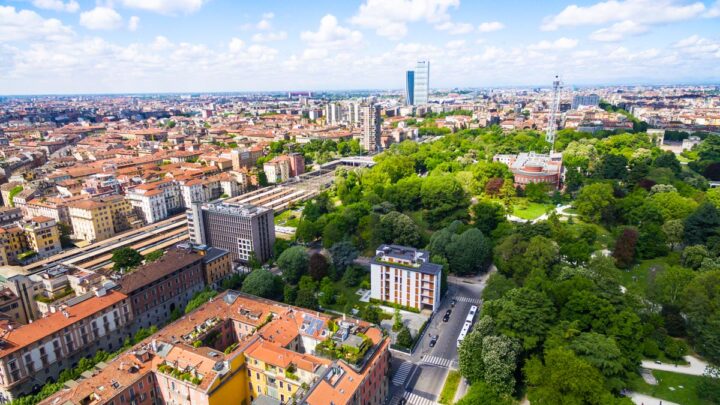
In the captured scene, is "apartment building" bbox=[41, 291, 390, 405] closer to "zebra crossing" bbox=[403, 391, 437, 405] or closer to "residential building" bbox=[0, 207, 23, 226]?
"zebra crossing" bbox=[403, 391, 437, 405]

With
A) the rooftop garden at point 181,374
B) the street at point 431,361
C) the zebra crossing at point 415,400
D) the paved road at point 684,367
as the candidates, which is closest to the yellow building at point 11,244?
the rooftop garden at point 181,374

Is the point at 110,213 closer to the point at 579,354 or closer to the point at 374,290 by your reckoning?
the point at 374,290

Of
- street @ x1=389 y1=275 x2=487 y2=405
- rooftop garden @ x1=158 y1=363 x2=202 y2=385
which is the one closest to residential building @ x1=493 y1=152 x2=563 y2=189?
street @ x1=389 y1=275 x2=487 y2=405

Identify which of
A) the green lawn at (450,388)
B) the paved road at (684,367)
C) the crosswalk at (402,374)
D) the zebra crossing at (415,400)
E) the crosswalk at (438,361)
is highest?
the paved road at (684,367)

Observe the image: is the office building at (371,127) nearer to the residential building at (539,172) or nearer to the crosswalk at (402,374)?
the residential building at (539,172)

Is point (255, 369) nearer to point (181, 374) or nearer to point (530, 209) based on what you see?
point (181, 374)

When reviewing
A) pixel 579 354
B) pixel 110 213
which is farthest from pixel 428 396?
pixel 110 213

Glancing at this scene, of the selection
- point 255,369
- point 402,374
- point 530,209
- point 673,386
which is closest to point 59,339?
point 255,369
